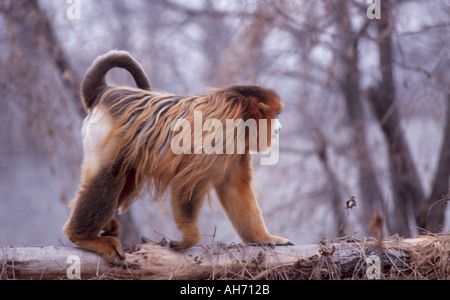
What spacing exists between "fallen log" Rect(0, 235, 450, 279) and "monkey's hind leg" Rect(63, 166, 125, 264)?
0.26 ft

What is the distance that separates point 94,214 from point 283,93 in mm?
4289

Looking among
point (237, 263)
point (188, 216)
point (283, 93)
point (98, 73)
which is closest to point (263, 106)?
point (188, 216)

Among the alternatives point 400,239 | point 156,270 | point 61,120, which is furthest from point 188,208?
point 61,120

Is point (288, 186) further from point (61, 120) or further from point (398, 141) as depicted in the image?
point (61, 120)

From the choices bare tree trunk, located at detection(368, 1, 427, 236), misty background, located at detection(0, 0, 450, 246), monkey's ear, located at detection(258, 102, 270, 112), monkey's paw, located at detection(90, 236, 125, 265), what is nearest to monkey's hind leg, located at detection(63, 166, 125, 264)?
monkey's paw, located at detection(90, 236, 125, 265)

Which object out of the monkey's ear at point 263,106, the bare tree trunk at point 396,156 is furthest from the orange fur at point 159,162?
the bare tree trunk at point 396,156

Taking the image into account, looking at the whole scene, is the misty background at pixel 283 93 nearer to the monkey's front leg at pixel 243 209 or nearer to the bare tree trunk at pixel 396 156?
the bare tree trunk at pixel 396 156

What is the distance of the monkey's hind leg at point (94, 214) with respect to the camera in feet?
11.1

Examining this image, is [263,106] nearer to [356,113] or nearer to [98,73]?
[98,73]

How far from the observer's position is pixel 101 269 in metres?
3.31

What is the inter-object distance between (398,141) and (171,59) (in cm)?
354

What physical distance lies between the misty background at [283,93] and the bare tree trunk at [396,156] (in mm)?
23

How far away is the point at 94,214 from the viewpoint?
338 cm
